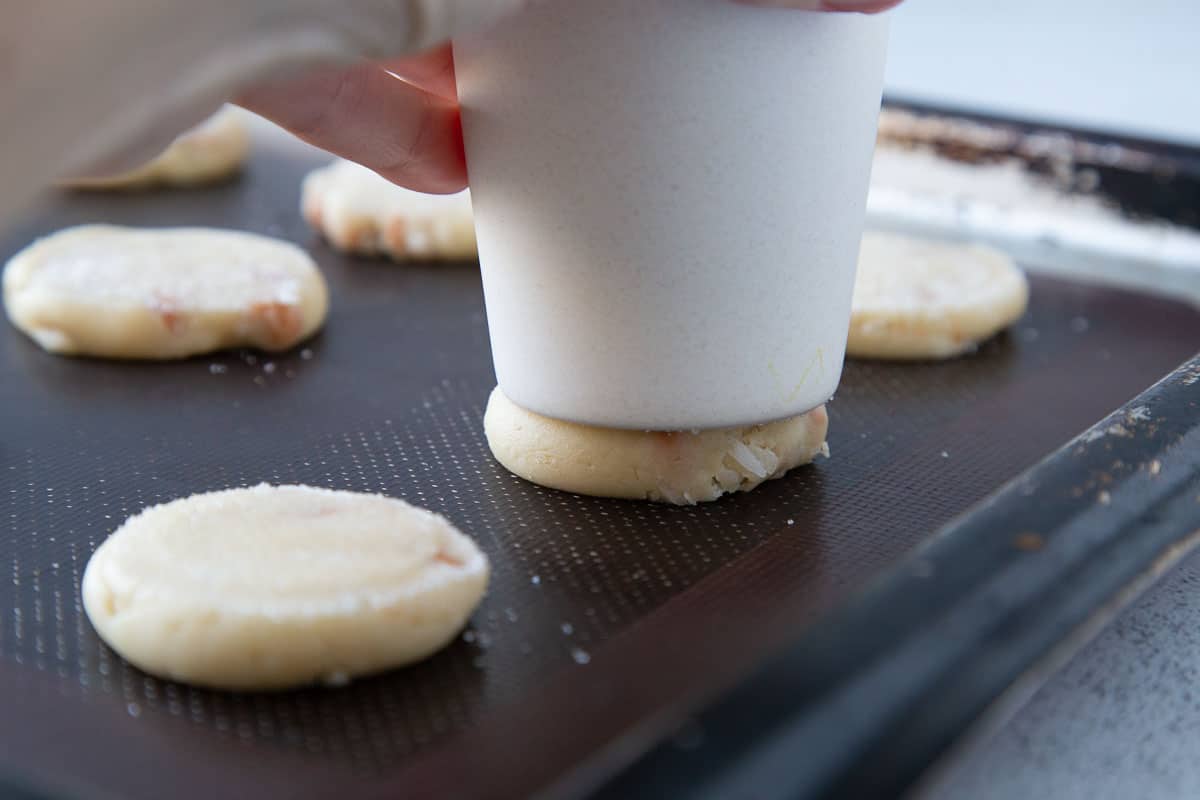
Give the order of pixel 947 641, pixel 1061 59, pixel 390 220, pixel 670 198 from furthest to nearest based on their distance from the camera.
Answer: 1. pixel 1061 59
2. pixel 390 220
3. pixel 670 198
4. pixel 947 641

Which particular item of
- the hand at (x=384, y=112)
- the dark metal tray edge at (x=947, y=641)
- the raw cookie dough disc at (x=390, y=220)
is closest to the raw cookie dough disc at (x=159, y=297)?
the raw cookie dough disc at (x=390, y=220)

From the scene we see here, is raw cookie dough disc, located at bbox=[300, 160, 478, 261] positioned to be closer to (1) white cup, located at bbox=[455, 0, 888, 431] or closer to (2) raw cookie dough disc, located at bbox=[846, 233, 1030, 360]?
(2) raw cookie dough disc, located at bbox=[846, 233, 1030, 360]

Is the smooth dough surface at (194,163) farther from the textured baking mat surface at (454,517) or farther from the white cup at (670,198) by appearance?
the white cup at (670,198)

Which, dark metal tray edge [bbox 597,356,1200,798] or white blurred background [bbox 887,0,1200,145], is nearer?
dark metal tray edge [bbox 597,356,1200,798]

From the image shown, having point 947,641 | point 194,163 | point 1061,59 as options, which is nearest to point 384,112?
point 947,641

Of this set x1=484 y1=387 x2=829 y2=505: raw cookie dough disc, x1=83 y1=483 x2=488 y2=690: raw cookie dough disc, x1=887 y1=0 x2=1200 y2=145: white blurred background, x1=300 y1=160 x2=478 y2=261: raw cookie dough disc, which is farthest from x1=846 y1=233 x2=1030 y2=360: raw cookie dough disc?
x1=887 y1=0 x2=1200 y2=145: white blurred background

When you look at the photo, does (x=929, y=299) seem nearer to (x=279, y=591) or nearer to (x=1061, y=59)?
(x=279, y=591)
